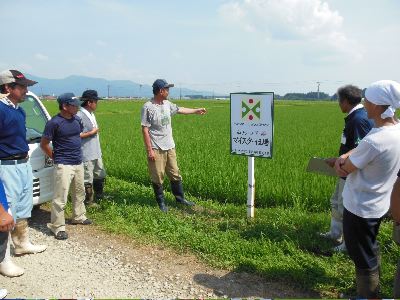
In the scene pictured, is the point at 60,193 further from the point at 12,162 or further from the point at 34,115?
the point at 34,115

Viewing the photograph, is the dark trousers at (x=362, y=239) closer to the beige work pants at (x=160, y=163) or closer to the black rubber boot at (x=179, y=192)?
the beige work pants at (x=160, y=163)

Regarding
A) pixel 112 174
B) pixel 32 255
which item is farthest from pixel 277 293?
pixel 112 174

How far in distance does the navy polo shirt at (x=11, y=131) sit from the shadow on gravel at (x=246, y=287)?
221 centimetres

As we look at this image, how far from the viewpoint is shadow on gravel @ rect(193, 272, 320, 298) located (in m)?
3.28

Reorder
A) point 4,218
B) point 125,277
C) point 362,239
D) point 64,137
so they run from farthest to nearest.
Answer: point 64,137
point 125,277
point 4,218
point 362,239

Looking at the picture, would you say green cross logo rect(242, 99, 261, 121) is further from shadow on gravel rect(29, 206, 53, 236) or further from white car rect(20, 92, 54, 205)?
shadow on gravel rect(29, 206, 53, 236)

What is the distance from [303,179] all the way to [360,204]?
3.64 metres

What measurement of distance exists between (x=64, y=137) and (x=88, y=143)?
38.1 inches

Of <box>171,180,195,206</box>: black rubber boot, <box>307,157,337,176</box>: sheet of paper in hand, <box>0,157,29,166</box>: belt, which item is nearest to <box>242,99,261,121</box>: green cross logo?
<box>307,157,337,176</box>: sheet of paper in hand

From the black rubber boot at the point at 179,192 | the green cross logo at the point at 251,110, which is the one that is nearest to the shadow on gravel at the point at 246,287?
the green cross logo at the point at 251,110

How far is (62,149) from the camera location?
185 inches

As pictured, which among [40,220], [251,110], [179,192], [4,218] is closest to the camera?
[4,218]

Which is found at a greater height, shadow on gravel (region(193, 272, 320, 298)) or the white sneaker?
the white sneaker

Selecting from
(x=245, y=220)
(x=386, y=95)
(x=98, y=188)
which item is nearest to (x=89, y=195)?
(x=98, y=188)
